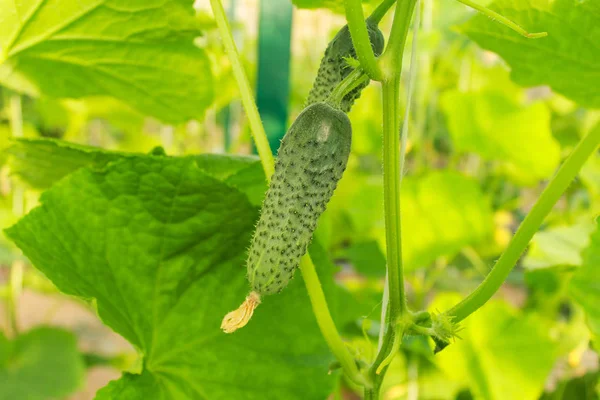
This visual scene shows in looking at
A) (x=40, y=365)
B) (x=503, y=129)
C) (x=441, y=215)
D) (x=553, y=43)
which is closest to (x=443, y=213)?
(x=441, y=215)

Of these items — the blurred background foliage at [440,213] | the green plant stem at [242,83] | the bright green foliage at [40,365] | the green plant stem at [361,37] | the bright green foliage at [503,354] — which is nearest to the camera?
the green plant stem at [361,37]

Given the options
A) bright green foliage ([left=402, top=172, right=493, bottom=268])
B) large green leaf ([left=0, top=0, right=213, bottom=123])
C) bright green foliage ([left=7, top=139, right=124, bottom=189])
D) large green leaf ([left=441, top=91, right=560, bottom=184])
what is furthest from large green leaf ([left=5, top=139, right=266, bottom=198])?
large green leaf ([left=441, top=91, right=560, bottom=184])

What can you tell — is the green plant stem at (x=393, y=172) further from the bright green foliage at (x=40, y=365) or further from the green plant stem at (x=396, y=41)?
the bright green foliage at (x=40, y=365)

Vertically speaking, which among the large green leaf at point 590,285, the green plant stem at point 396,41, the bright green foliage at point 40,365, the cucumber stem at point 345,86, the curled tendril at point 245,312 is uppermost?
the green plant stem at point 396,41

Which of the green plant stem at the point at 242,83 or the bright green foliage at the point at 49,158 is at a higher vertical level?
the green plant stem at the point at 242,83

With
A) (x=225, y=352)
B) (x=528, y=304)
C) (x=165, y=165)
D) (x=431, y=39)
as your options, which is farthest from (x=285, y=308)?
(x=528, y=304)

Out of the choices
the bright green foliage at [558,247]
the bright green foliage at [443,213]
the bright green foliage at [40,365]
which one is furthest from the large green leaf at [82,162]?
the bright green foliage at [40,365]

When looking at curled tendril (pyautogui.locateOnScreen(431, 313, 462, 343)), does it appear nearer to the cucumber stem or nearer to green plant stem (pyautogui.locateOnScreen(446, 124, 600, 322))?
green plant stem (pyautogui.locateOnScreen(446, 124, 600, 322))
